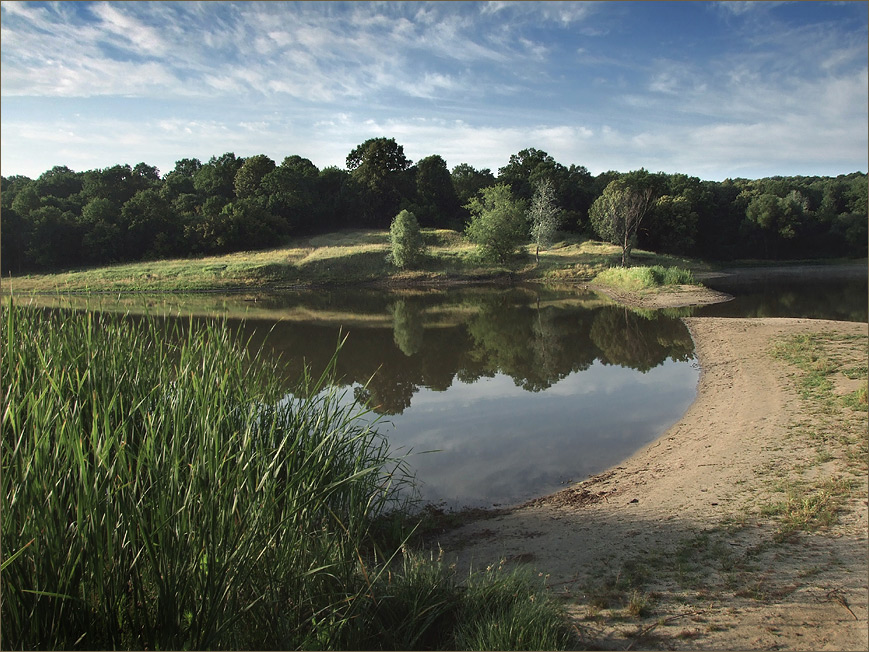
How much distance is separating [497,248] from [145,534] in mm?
48977

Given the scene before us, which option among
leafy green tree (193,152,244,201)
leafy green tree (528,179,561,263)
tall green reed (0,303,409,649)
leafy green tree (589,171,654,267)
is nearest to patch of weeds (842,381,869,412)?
tall green reed (0,303,409,649)

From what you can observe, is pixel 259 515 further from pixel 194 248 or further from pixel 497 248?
pixel 194 248

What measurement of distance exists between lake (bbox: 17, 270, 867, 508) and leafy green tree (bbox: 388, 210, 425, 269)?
15.0 metres

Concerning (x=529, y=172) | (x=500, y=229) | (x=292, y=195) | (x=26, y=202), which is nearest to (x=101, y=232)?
(x=26, y=202)

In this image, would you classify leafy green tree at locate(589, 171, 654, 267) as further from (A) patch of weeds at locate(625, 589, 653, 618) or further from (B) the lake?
(A) patch of weeds at locate(625, 589, 653, 618)

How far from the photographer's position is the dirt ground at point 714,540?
401 centimetres

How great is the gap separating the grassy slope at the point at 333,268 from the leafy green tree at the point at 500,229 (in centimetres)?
131

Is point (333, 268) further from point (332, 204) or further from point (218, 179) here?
point (218, 179)

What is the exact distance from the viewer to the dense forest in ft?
84.1

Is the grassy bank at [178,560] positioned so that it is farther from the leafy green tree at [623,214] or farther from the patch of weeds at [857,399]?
the leafy green tree at [623,214]

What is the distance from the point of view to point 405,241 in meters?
49.1

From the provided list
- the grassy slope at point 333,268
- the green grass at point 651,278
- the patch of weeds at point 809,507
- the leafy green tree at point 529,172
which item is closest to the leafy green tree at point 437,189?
the leafy green tree at point 529,172

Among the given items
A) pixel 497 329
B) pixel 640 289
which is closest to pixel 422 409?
pixel 497 329

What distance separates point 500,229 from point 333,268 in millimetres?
15300
